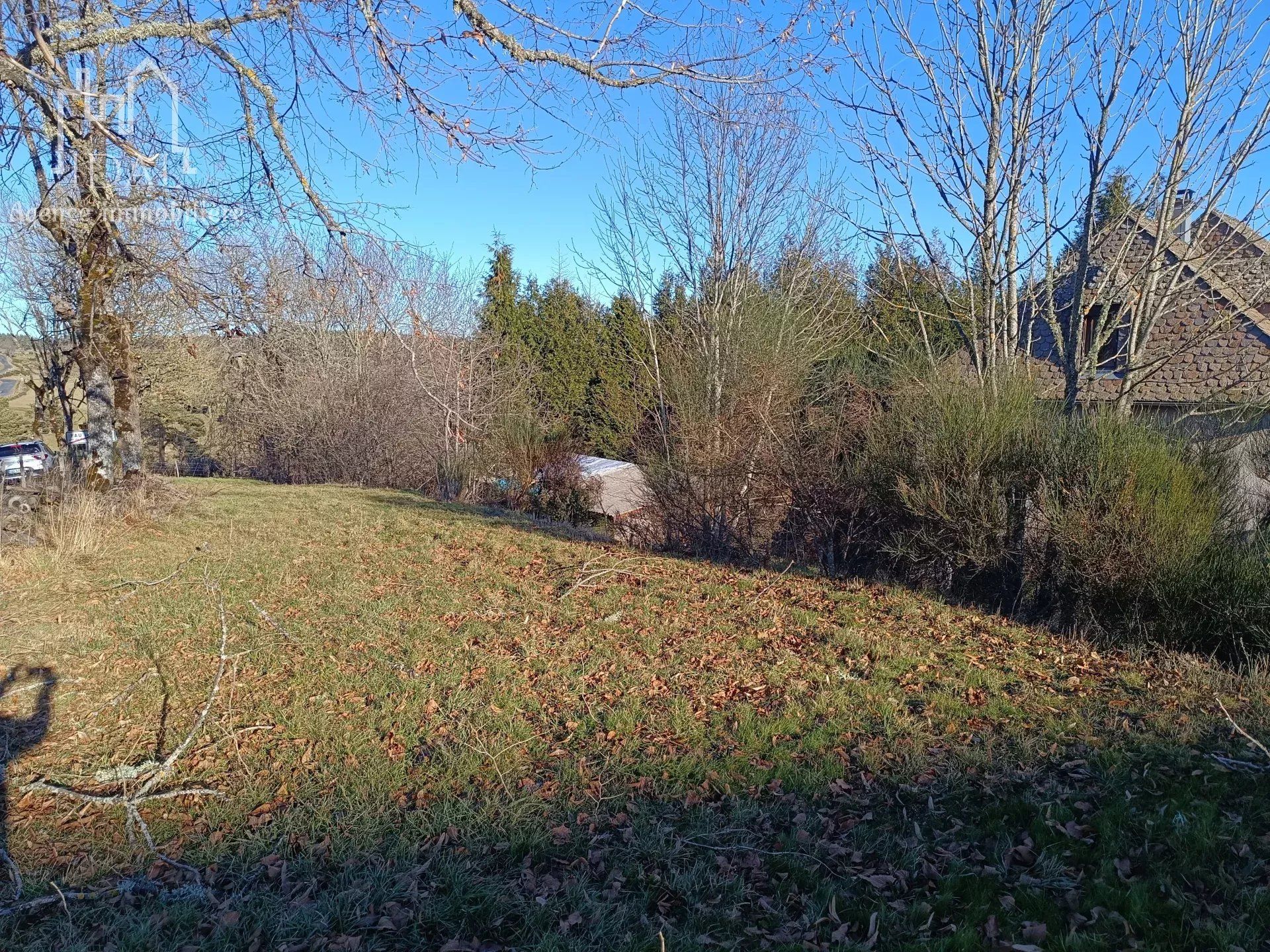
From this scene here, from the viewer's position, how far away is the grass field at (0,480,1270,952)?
3160 mm

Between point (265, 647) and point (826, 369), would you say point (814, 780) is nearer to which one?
point (265, 647)

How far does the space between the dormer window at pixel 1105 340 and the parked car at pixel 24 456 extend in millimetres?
15544

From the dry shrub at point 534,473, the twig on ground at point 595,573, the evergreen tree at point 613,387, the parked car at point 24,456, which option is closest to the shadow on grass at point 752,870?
the twig on ground at point 595,573

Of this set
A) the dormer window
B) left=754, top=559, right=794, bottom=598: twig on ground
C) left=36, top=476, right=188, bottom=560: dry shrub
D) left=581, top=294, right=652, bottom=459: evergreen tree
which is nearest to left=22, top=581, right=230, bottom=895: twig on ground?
left=754, top=559, right=794, bottom=598: twig on ground

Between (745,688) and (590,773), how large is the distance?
4.86ft

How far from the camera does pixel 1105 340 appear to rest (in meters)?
7.59

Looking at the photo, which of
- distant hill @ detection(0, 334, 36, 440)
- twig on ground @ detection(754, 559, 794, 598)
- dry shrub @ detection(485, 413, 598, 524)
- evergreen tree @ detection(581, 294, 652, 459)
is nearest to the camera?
twig on ground @ detection(754, 559, 794, 598)

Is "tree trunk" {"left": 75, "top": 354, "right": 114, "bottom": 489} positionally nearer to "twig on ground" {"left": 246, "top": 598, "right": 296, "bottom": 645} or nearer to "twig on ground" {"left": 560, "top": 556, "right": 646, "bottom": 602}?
"twig on ground" {"left": 246, "top": 598, "right": 296, "bottom": 645}

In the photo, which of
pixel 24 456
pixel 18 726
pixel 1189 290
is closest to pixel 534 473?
pixel 1189 290

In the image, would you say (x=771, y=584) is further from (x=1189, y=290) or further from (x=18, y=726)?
(x=18, y=726)

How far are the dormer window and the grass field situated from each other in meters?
2.91

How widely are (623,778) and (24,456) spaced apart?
19734mm

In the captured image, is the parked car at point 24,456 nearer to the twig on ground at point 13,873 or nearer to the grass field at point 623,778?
the grass field at point 623,778

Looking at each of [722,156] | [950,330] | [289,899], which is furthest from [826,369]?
[289,899]
